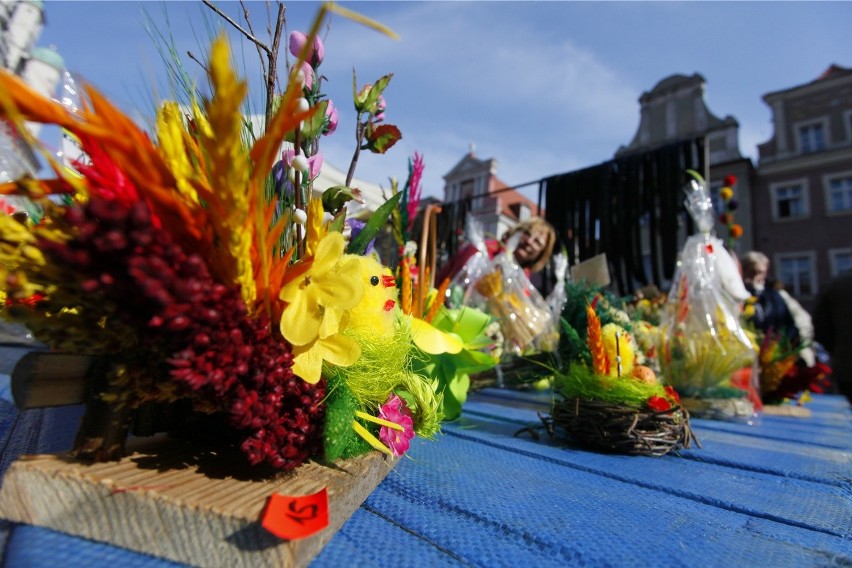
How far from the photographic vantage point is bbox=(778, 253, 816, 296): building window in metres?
10.5

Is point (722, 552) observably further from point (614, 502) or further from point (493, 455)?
point (493, 455)

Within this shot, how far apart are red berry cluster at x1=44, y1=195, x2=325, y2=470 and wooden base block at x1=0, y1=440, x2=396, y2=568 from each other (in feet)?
0.22

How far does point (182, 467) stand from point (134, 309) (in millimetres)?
186

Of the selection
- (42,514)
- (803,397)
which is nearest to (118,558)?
(42,514)

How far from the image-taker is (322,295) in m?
0.48

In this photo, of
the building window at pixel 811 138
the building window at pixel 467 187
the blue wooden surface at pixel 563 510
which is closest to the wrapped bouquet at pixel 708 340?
the blue wooden surface at pixel 563 510

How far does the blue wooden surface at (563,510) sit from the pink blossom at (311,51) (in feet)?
2.05

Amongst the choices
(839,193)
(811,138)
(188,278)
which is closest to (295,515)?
(188,278)

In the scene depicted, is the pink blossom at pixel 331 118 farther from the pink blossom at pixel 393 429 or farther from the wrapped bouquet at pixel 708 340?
the wrapped bouquet at pixel 708 340

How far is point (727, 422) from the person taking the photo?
1.56 m

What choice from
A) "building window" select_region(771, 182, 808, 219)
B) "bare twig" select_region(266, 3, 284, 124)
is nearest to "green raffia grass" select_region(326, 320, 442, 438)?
"bare twig" select_region(266, 3, 284, 124)

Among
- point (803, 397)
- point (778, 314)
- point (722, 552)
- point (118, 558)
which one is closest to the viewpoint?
point (118, 558)

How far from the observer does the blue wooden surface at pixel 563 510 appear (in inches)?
17.7

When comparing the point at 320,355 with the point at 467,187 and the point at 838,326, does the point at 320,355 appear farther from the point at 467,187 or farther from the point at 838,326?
the point at 467,187
